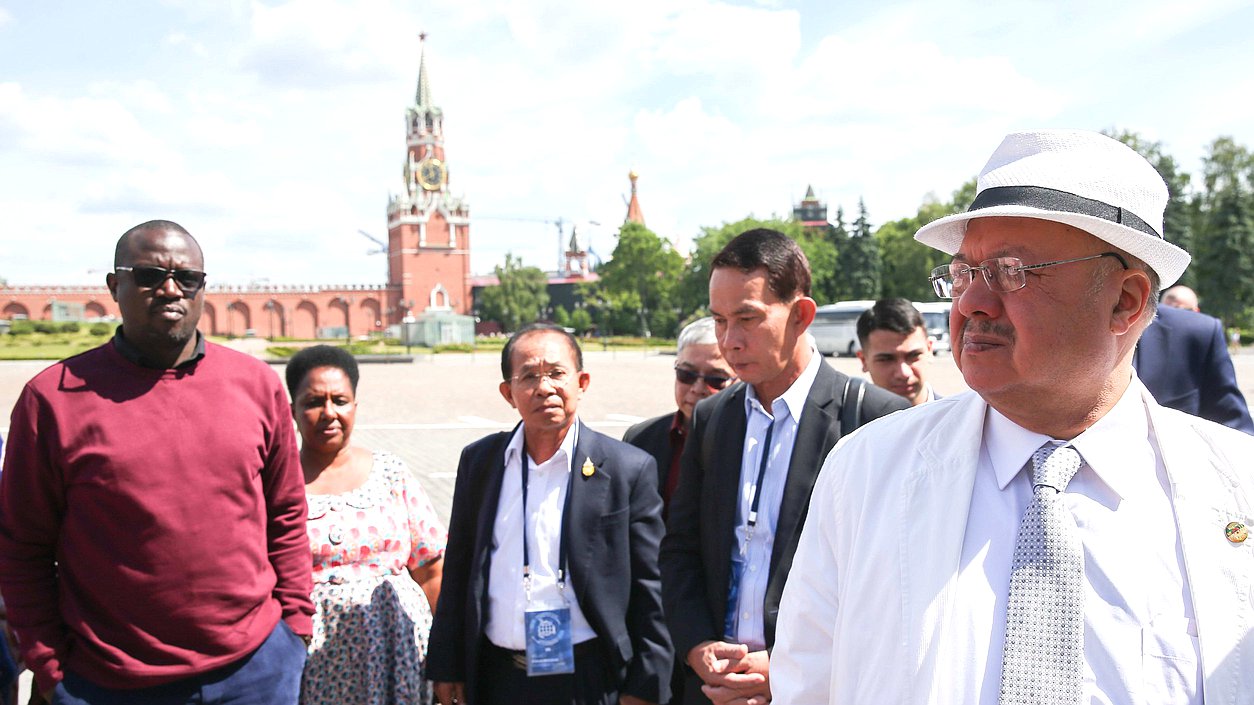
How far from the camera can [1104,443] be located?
1.62 metres

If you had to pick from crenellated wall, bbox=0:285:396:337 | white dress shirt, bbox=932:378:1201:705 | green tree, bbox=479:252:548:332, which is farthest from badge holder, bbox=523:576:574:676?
crenellated wall, bbox=0:285:396:337

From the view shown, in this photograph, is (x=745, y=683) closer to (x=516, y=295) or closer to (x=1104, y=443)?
(x=1104, y=443)

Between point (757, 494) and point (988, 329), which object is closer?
point (988, 329)

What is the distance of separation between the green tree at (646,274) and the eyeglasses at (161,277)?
68302 millimetres

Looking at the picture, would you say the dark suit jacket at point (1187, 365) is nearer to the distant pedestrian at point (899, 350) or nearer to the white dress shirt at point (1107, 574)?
the distant pedestrian at point (899, 350)

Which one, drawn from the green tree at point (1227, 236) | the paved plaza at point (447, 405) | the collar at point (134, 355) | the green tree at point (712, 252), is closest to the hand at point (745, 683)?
the paved plaza at point (447, 405)

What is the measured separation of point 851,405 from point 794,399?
0.57ft

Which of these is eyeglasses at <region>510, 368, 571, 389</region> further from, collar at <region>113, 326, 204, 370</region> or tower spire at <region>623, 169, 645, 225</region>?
tower spire at <region>623, 169, 645, 225</region>

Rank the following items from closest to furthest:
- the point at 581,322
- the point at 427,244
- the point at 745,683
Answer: the point at 745,683, the point at 581,322, the point at 427,244

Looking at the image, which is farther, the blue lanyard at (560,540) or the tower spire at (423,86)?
the tower spire at (423,86)

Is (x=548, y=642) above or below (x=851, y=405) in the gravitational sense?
below

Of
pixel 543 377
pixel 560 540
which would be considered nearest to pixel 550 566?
pixel 560 540

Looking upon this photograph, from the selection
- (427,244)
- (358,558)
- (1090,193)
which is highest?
(427,244)

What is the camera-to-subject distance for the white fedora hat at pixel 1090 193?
62.4 inches
